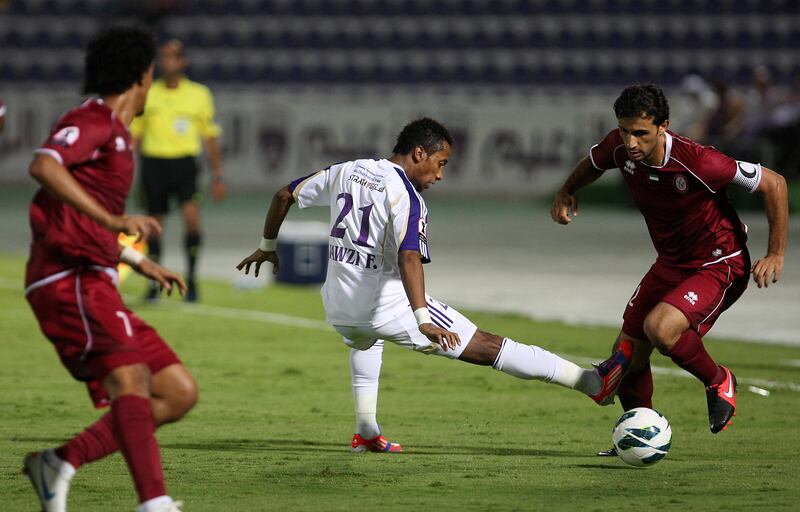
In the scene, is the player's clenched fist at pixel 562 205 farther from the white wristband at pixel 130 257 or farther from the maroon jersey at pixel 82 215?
the maroon jersey at pixel 82 215

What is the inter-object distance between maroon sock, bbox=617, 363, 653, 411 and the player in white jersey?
259 mm

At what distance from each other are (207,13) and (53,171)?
90.9 feet

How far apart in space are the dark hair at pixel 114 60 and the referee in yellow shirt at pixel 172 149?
856 centimetres

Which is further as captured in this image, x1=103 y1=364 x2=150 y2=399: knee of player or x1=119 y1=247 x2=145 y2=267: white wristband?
x1=119 y1=247 x2=145 y2=267: white wristband

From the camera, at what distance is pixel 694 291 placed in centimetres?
650

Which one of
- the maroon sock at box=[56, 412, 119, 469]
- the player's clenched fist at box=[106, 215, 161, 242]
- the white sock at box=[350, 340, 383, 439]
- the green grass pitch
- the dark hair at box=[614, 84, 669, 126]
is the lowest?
the green grass pitch

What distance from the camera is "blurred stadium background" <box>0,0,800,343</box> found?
25500 mm

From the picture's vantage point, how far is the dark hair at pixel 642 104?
20.5 feet

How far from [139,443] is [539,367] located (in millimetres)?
2346

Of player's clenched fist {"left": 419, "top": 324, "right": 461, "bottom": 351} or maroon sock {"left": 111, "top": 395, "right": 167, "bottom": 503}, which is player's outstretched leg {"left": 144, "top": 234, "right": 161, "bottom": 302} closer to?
player's clenched fist {"left": 419, "top": 324, "right": 461, "bottom": 351}

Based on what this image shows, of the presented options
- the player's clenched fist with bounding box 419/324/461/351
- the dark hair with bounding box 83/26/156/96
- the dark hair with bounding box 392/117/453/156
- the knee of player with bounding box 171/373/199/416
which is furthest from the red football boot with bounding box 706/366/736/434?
the dark hair with bounding box 83/26/156/96

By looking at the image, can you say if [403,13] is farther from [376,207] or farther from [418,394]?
[376,207]

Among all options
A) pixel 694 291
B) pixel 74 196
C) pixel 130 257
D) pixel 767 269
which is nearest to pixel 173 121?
pixel 694 291

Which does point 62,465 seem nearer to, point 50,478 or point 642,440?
point 50,478
